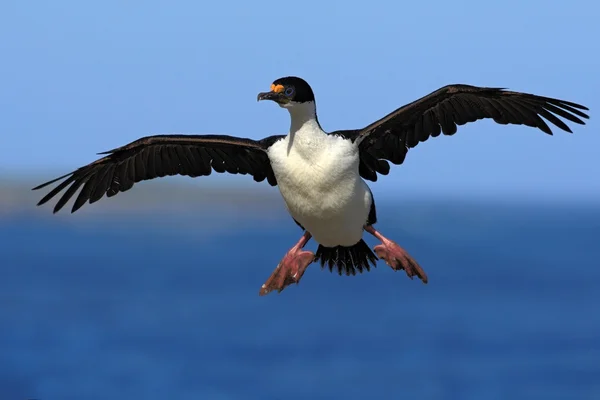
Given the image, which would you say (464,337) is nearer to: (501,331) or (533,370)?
(501,331)

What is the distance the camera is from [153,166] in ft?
50.5

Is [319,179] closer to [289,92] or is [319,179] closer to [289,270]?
[289,92]

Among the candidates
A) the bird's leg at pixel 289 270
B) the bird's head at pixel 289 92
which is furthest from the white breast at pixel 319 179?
the bird's leg at pixel 289 270

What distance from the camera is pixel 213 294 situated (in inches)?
6403

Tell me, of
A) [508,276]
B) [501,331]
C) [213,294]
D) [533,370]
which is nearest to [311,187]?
[533,370]

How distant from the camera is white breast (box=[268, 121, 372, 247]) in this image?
1359 cm

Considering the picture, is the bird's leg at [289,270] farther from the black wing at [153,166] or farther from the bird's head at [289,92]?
the bird's head at [289,92]

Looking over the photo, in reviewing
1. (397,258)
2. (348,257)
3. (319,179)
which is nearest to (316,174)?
(319,179)

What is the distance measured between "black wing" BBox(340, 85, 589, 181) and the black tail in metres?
1.02

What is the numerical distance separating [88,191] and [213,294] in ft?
486

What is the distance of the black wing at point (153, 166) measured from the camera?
1507 centimetres

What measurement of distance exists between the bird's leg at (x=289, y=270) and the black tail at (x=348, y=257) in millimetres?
537

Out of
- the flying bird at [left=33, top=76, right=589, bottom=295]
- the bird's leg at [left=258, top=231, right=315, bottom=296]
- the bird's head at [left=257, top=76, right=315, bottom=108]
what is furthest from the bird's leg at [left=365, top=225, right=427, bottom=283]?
the bird's head at [left=257, top=76, right=315, bottom=108]

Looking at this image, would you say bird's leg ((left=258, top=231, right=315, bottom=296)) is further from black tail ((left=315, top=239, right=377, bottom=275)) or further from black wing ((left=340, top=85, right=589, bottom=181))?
black wing ((left=340, top=85, right=589, bottom=181))
